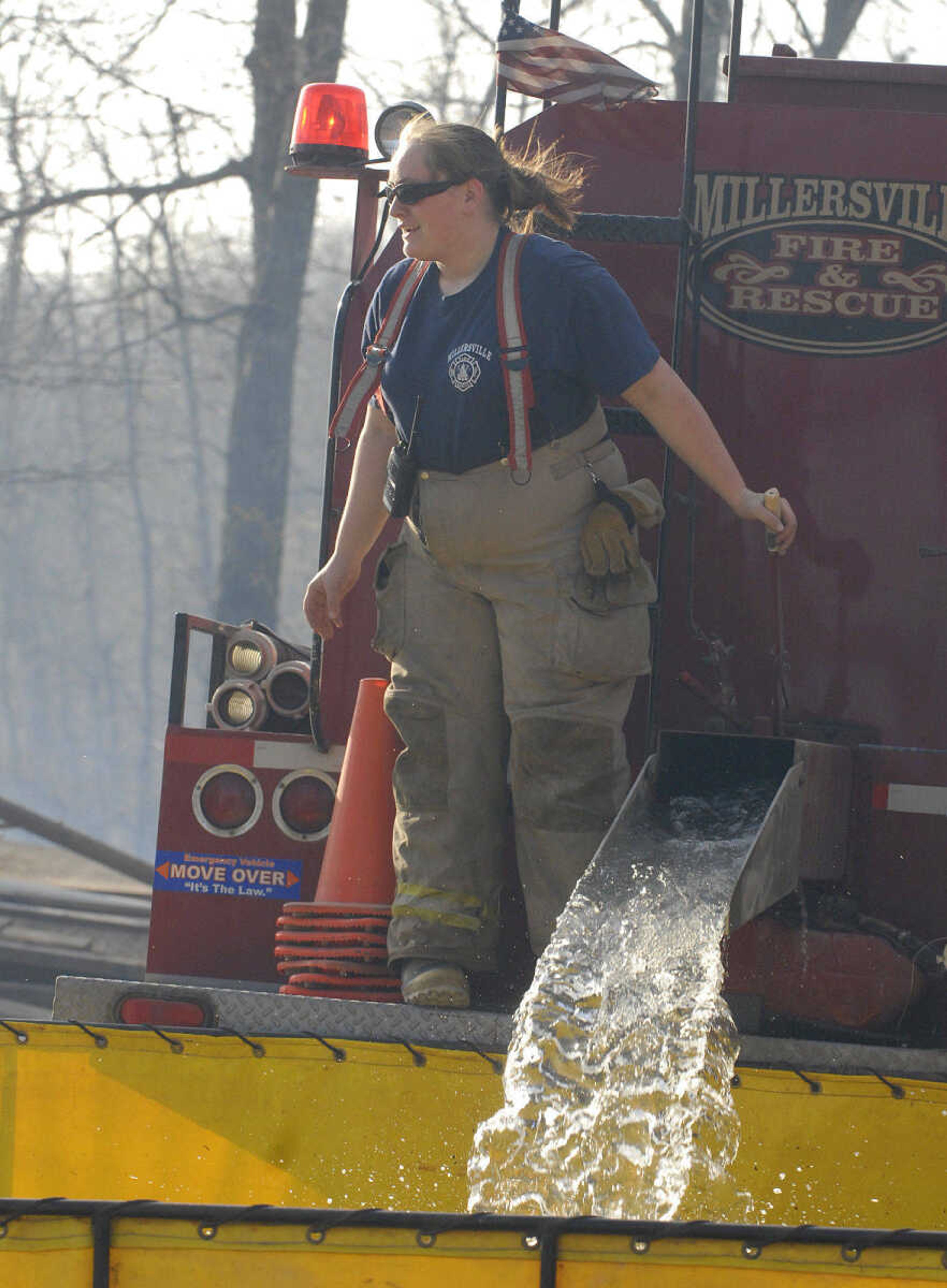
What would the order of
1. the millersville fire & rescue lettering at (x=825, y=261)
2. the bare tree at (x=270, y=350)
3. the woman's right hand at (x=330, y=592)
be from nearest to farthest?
the woman's right hand at (x=330, y=592) → the millersville fire & rescue lettering at (x=825, y=261) → the bare tree at (x=270, y=350)

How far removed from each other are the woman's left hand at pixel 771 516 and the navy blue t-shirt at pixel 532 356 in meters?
0.35

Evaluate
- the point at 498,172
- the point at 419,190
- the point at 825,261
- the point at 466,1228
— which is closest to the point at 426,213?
the point at 419,190

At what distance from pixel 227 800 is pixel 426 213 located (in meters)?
1.67

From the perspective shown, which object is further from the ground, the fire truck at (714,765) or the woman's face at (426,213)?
the woman's face at (426,213)

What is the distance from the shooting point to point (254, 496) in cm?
1817

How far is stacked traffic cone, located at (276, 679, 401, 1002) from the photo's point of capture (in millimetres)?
4043

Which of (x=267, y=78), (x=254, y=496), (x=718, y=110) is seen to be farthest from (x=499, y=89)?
(x=267, y=78)

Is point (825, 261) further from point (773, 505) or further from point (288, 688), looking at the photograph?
point (288, 688)

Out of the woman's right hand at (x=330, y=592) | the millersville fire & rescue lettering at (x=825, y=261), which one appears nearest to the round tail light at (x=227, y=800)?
the woman's right hand at (x=330, y=592)

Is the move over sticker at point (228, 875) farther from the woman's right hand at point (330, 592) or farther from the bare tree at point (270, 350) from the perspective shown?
the bare tree at point (270, 350)

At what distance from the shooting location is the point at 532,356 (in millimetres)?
3848

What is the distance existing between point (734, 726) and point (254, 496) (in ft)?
46.4

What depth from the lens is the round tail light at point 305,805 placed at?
15.3 feet

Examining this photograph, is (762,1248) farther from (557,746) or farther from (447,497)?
(447,497)
